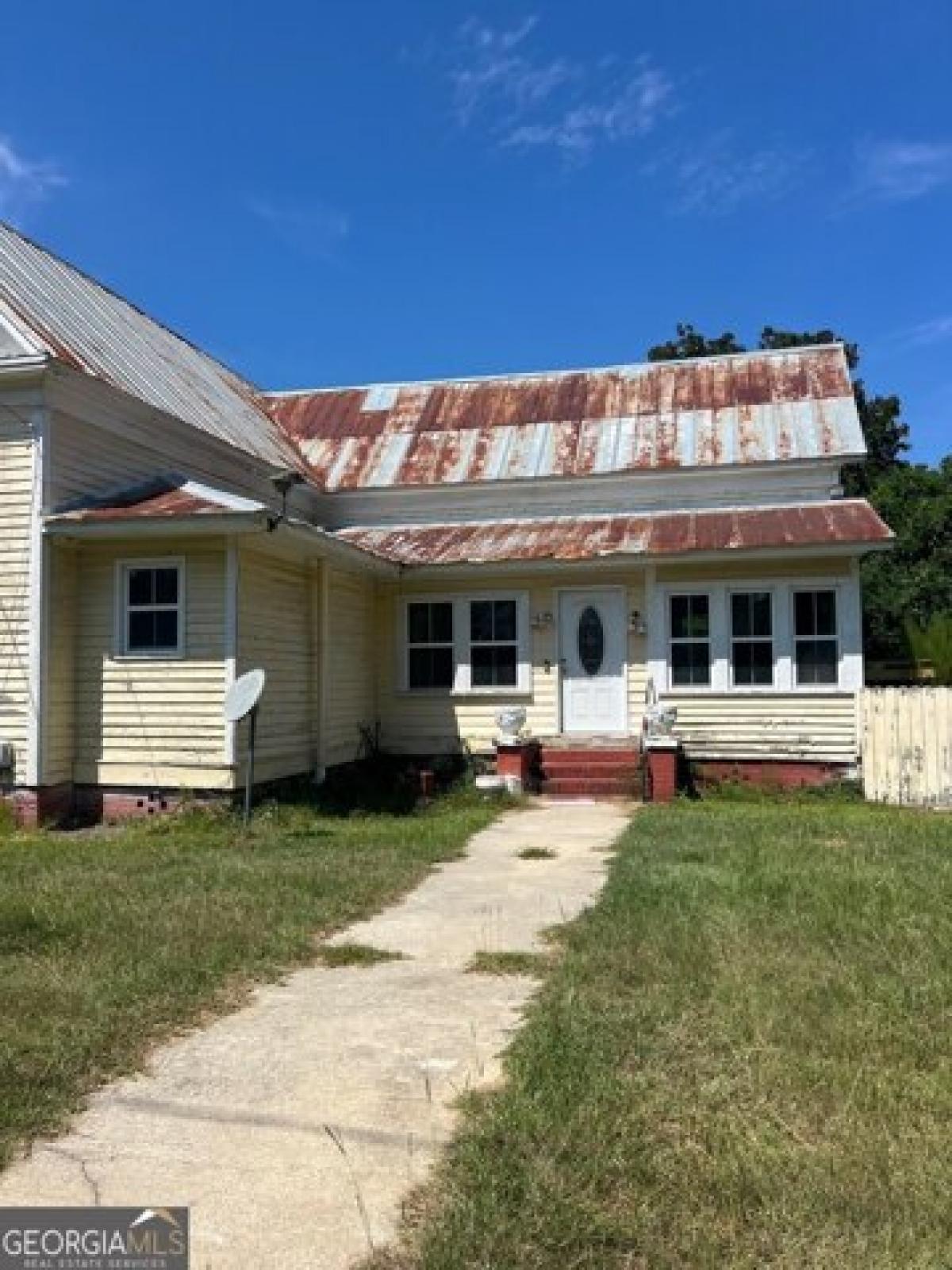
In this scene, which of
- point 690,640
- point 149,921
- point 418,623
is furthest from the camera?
point 418,623

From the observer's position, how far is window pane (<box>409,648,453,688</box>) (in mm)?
16250

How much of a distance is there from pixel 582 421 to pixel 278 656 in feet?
27.1

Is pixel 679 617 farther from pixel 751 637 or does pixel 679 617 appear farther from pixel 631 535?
pixel 631 535

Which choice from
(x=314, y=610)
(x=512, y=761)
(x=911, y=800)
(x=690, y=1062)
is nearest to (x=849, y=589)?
(x=911, y=800)

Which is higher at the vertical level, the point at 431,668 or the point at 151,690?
the point at 431,668

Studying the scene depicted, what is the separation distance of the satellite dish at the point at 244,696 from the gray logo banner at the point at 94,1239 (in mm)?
7589

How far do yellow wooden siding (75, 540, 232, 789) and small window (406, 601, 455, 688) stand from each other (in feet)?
15.6

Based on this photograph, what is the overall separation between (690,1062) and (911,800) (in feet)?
33.3

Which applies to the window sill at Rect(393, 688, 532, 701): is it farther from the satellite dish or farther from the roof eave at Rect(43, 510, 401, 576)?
the satellite dish

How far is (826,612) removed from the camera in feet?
47.9

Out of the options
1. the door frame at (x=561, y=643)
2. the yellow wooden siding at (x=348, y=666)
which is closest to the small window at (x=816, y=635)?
→ the door frame at (x=561, y=643)

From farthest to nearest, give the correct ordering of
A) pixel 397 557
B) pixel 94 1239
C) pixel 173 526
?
pixel 397 557 → pixel 173 526 → pixel 94 1239

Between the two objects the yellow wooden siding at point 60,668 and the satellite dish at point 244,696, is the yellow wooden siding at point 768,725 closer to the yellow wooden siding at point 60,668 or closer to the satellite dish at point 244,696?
the satellite dish at point 244,696

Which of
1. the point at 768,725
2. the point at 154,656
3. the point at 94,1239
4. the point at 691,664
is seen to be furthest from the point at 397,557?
the point at 94,1239
